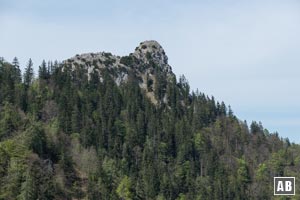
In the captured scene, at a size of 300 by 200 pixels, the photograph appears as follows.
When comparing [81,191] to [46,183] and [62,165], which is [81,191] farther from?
[46,183]

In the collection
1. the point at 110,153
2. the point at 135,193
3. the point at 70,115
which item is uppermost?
the point at 70,115

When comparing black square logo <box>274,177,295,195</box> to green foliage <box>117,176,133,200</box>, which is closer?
black square logo <box>274,177,295,195</box>

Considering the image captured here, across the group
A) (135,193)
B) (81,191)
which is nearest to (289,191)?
(81,191)

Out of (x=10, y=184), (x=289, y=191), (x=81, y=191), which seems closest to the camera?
(x=289, y=191)

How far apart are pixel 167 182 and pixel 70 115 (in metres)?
52.3

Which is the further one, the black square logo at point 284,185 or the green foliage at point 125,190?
the green foliage at point 125,190

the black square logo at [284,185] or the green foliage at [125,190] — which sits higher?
the black square logo at [284,185]

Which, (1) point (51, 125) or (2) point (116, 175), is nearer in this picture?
(2) point (116, 175)

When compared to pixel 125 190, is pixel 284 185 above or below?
above

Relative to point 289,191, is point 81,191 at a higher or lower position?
lower

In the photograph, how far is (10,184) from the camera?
109 meters

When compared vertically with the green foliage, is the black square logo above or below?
above

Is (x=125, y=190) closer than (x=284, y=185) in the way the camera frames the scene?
No

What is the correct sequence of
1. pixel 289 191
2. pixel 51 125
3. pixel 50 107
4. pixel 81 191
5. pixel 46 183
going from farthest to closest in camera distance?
pixel 50 107, pixel 51 125, pixel 81 191, pixel 46 183, pixel 289 191
